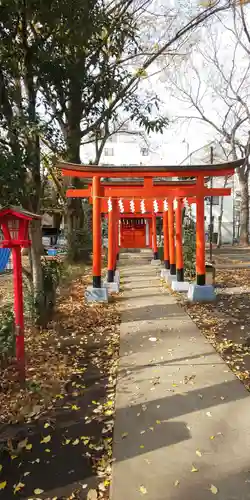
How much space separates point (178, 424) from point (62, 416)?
1168 mm

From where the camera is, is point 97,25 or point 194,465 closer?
point 194,465

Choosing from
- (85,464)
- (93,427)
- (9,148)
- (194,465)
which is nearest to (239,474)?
(194,465)

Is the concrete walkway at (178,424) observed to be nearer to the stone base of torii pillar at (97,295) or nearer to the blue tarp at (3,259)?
the stone base of torii pillar at (97,295)

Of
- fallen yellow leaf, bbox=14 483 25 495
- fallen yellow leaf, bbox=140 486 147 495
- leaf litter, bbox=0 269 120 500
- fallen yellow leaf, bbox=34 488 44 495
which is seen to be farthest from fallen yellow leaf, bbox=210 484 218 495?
fallen yellow leaf, bbox=14 483 25 495

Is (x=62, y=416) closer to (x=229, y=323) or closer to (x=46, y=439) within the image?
(x=46, y=439)

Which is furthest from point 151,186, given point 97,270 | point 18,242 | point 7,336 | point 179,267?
point 7,336

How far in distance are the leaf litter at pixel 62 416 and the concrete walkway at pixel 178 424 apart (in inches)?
6.8

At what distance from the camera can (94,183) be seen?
954 centimetres

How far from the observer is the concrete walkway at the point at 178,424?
2809mm

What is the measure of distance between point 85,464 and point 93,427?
1.96 feet

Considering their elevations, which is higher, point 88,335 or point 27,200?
point 27,200

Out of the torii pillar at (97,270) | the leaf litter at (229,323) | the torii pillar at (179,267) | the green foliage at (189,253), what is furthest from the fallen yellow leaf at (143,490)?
the green foliage at (189,253)

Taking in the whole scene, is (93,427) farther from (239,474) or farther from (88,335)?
(88,335)

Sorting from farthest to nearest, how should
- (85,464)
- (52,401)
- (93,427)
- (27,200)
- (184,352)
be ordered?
(27,200), (184,352), (52,401), (93,427), (85,464)
